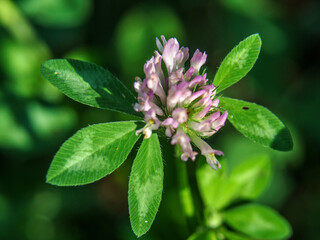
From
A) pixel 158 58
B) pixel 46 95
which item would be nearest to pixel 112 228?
pixel 46 95

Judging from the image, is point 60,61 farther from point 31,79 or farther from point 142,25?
point 142,25

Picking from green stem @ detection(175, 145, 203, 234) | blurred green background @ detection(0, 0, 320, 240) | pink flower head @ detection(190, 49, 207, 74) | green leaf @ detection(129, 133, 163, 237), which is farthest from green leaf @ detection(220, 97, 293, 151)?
blurred green background @ detection(0, 0, 320, 240)

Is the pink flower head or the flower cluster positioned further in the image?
the pink flower head

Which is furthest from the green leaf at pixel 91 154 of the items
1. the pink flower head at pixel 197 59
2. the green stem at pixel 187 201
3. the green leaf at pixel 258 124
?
the green leaf at pixel 258 124

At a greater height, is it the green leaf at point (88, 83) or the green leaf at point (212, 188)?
the green leaf at point (88, 83)

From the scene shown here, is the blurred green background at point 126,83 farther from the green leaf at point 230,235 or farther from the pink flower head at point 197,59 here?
the pink flower head at point 197,59

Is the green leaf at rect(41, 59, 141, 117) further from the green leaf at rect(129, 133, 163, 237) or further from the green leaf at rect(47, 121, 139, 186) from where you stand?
the green leaf at rect(129, 133, 163, 237)
